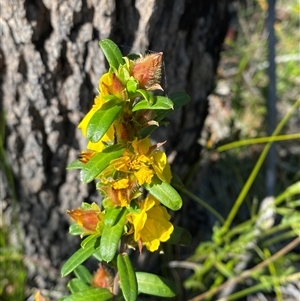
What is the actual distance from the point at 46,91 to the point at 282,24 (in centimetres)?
206

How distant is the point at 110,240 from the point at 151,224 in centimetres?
9

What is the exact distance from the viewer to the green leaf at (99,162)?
871 mm

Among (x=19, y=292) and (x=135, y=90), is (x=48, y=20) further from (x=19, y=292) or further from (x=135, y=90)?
(x=19, y=292)

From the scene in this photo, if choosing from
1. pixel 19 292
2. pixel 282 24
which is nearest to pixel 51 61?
pixel 19 292

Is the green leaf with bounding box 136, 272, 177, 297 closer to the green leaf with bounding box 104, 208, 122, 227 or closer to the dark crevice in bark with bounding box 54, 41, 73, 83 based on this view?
the green leaf with bounding box 104, 208, 122, 227

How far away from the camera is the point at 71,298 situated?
991 mm

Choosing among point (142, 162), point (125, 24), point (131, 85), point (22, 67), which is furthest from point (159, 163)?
point (22, 67)

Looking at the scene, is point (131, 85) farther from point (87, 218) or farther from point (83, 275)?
point (83, 275)

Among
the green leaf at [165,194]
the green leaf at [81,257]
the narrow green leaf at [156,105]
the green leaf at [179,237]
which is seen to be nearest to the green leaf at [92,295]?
the green leaf at [81,257]

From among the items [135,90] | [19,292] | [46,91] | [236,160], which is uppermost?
[135,90]

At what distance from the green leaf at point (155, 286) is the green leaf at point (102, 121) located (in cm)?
39

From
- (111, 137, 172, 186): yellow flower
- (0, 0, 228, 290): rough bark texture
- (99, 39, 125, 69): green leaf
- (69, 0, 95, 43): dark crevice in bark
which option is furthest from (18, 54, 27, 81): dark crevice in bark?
(111, 137, 172, 186): yellow flower

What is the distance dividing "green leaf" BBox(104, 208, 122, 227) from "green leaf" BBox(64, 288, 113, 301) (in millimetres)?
192

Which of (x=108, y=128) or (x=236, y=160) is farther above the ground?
(x=108, y=128)
